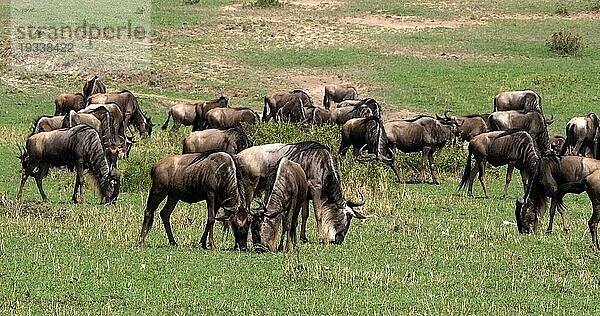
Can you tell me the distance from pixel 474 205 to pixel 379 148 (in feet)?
13.1

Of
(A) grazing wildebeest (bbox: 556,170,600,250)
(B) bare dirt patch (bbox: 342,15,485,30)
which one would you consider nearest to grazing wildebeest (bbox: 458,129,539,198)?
(A) grazing wildebeest (bbox: 556,170,600,250)

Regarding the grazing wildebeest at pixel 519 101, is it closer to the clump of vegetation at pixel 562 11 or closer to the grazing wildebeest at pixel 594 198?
the grazing wildebeest at pixel 594 198

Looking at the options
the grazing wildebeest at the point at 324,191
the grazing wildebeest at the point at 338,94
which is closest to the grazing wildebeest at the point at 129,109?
the grazing wildebeest at the point at 338,94

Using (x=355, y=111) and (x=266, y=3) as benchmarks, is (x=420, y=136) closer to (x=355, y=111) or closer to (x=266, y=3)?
(x=355, y=111)

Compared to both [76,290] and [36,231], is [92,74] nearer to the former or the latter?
[36,231]

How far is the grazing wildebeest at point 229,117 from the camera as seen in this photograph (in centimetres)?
2542

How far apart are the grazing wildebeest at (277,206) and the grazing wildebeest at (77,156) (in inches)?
247

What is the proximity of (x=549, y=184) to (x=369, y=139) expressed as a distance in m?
7.01

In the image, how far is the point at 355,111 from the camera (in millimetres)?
27469

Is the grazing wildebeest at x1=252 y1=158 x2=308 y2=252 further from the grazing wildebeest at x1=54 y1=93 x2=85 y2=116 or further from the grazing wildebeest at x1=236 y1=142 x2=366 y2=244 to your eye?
the grazing wildebeest at x1=54 y1=93 x2=85 y2=116

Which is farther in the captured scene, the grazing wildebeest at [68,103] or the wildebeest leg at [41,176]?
the grazing wildebeest at [68,103]

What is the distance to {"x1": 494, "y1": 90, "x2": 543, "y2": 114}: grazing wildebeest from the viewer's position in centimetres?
2877

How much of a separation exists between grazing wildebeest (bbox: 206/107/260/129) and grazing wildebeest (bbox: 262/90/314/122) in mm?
3691

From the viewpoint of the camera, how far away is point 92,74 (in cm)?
3934
